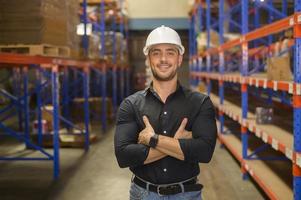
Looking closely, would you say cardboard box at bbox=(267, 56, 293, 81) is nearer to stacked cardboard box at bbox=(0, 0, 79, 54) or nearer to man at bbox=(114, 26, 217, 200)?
man at bbox=(114, 26, 217, 200)

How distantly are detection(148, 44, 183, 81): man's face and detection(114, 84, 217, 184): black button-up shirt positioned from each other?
14 cm

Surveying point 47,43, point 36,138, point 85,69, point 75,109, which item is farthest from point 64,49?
Answer: point 75,109

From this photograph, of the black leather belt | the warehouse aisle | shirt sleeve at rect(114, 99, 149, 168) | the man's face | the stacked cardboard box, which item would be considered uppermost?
the stacked cardboard box

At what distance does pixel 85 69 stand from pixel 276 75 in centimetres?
483

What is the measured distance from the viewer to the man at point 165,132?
2719 mm

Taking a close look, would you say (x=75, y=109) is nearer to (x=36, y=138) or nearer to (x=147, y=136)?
(x=36, y=138)

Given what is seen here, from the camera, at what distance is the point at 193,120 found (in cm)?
285

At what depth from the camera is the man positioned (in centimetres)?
272

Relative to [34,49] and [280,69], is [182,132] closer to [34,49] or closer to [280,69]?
[280,69]

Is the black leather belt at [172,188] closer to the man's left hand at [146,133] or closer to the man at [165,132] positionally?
the man at [165,132]

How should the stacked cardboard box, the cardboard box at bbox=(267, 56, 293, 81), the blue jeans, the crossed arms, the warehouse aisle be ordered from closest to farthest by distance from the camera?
the crossed arms, the blue jeans, the cardboard box at bbox=(267, 56, 293, 81), the stacked cardboard box, the warehouse aisle

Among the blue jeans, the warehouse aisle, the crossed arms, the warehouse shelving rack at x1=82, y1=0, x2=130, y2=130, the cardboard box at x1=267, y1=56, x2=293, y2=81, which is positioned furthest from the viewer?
the warehouse shelving rack at x1=82, y1=0, x2=130, y2=130

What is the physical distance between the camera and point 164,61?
281 centimetres

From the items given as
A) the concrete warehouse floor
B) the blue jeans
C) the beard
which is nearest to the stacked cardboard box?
the concrete warehouse floor
